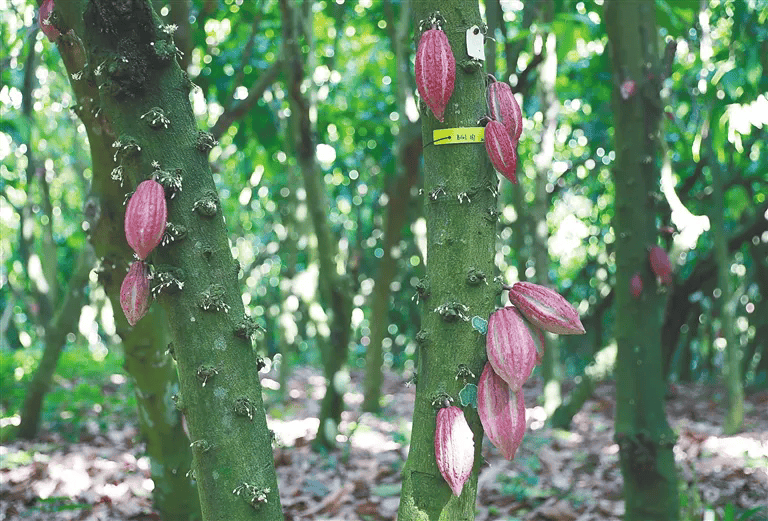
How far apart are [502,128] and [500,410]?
1.37ft

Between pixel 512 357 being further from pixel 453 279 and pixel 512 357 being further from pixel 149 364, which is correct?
pixel 149 364

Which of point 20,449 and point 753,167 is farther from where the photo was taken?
point 753,167

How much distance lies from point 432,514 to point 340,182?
9171mm

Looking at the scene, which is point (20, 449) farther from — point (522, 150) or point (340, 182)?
point (340, 182)

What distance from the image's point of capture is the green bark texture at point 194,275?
975 millimetres

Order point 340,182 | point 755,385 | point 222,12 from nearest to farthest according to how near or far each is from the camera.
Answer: point 222,12 → point 755,385 → point 340,182

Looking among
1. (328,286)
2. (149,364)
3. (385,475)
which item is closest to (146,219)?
(149,364)

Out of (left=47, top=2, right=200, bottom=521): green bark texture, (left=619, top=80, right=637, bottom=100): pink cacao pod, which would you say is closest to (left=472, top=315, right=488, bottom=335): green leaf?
(left=47, top=2, right=200, bottom=521): green bark texture

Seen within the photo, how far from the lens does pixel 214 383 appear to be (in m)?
0.98

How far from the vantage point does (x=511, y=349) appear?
914 millimetres

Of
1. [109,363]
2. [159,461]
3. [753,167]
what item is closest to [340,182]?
[109,363]

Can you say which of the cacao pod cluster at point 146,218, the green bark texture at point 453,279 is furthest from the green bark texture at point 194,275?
the green bark texture at point 453,279

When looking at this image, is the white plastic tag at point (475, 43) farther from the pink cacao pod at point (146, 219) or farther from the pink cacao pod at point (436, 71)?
the pink cacao pod at point (146, 219)

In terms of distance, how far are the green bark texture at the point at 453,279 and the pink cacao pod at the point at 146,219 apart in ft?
1.32
